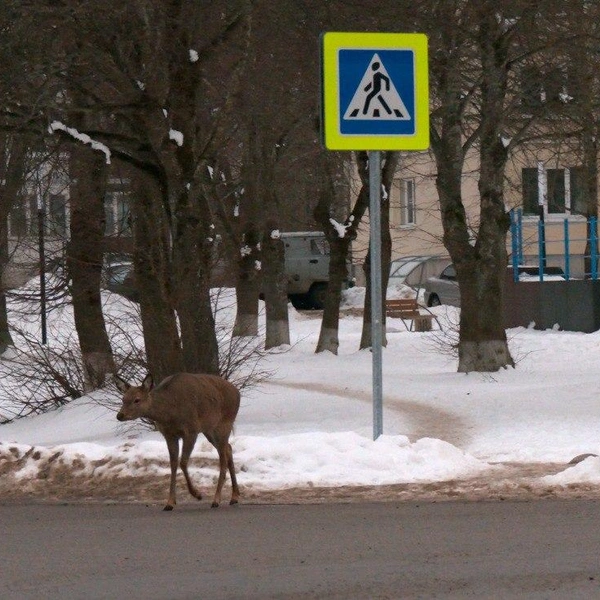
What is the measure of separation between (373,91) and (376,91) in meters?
0.03

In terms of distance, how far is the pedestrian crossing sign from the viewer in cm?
1188

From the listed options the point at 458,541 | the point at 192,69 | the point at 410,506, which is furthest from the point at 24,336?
the point at 458,541

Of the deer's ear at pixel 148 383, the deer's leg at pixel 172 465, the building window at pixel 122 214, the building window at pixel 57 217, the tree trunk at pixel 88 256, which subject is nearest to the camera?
the deer's leg at pixel 172 465

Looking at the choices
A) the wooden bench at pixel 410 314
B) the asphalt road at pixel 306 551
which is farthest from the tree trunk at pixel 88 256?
the wooden bench at pixel 410 314

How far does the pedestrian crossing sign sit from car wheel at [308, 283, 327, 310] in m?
37.5

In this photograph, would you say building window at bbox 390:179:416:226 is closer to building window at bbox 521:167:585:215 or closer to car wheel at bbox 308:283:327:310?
car wheel at bbox 308:283:327:310

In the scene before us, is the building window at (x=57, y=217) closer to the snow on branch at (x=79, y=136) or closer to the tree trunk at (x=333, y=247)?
the tree trunk at (x=333, y=247)

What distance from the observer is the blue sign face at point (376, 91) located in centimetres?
1191

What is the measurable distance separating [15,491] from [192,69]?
5.66 meters

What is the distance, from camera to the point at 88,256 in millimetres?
21234

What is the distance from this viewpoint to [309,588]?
6930 millimetres

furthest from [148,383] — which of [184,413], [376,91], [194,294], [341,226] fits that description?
[341,226]

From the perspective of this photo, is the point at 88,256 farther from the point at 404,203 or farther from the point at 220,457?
the point at 404,203

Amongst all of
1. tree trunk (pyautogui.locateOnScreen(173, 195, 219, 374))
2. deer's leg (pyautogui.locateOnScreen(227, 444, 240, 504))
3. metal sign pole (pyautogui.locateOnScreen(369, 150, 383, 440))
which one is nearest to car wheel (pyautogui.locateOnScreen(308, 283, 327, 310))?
tree trunk (pyautogui.locateOnScreen(173, 195, 219, 374))
